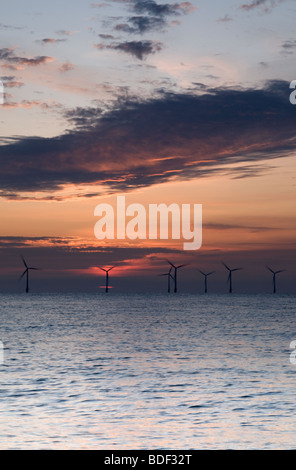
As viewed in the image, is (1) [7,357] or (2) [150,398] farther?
(1) [7,357]

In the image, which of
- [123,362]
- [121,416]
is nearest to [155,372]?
[123,362]

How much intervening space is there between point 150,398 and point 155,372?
438 inches

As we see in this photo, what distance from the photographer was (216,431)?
25922 mm

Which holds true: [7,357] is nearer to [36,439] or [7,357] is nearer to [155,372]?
[155,372]

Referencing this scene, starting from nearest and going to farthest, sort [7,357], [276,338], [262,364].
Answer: [262,364] → [7,357] → [276,338]

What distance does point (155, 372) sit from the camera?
45.4 meters

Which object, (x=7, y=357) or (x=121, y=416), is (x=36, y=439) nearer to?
(x=121, y=416)
